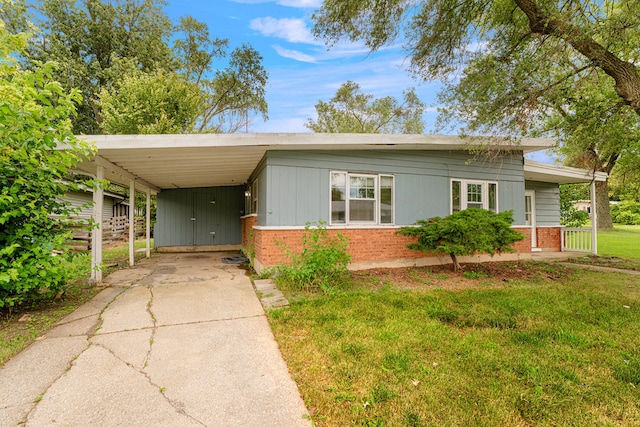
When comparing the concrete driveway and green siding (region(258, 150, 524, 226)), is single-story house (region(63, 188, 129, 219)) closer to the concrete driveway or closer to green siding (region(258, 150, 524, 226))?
green siding (region(258, 150, 524, 226))

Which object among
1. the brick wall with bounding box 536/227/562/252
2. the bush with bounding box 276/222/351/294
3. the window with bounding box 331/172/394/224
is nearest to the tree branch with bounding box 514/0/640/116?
the window with bounding box 331/172/394/224

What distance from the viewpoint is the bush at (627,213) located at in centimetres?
3184

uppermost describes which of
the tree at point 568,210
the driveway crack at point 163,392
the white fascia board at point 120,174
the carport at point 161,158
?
the carport at point 161,158

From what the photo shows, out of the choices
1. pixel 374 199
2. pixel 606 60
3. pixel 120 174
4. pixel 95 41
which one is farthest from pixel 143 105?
pixel 606 60

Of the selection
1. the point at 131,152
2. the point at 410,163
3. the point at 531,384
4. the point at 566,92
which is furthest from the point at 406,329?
the point at 131,152

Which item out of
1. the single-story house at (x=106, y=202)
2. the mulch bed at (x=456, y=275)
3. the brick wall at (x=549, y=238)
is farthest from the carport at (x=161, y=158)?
the brick wall at (x=549, y=238)

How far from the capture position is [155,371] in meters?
2.57

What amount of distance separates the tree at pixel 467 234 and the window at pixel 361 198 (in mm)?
759

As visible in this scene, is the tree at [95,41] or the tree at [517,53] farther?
the tree at [95,41]

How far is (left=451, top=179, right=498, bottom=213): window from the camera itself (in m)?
7.68

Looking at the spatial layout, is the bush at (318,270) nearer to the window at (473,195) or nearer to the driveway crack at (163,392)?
the driveway crack at (163,392)

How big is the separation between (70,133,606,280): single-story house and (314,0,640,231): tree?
36.5 inches

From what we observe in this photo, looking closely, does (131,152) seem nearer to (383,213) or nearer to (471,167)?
(383,213)

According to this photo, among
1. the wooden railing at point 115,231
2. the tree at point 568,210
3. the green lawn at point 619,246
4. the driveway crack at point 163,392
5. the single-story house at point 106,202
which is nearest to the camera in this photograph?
the driveway crack at point 163,392
